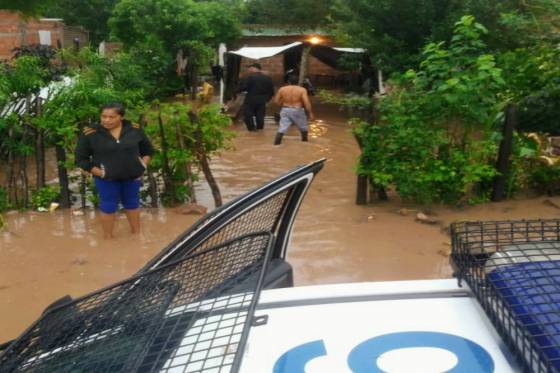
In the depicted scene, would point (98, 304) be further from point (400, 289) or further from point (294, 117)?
point (294, 117)

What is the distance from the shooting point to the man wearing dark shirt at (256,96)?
42.7 ft

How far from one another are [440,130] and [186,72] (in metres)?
13.2

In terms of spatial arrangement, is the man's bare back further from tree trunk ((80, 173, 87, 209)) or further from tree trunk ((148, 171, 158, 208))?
tree trunk ((80, 173, 87, 209))

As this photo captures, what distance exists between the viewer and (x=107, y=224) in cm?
611

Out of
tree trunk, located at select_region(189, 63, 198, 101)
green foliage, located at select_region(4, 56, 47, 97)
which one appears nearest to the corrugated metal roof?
tree trunk, located at select_region(189, 63, 198, 101)

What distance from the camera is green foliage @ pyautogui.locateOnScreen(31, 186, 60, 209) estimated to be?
7.12m

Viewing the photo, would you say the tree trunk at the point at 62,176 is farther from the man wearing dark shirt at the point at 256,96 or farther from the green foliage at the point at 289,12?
the green foliage at the point at 289,12

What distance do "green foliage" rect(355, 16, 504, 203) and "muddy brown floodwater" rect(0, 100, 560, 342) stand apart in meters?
0.46

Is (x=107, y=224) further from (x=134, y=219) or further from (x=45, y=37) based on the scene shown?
(x=45, y=37)

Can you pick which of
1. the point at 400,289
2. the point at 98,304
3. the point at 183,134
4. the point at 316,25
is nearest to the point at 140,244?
the point at 183,134

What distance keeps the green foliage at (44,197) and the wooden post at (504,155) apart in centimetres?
512

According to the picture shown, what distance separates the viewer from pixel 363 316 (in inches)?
75.4

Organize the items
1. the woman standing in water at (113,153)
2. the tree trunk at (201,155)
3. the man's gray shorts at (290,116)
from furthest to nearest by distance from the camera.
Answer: the man's gray shorts at (290,116), the tree trunk at (201,155), the woman standing in water at (113,153)

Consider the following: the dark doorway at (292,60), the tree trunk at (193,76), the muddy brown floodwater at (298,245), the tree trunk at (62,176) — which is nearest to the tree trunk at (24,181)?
the muddy brown floodwater at (298,245)
